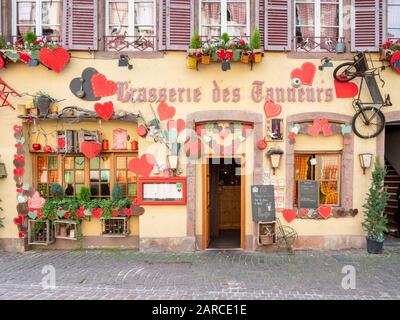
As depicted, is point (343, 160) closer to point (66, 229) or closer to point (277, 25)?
point (277, 25)

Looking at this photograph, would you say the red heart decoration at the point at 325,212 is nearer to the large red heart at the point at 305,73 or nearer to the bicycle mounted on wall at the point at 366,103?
the bicycle mounted on wall at the point at 366,103

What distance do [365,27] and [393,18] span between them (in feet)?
2.73

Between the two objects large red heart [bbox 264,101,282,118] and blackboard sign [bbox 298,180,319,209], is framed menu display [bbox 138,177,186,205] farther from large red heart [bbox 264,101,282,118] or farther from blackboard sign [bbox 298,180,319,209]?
blackboard sign [bbox 298,180,319,209]

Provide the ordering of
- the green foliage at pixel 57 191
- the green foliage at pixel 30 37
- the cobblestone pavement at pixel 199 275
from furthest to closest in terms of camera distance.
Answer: the green foliage at pixel 57 191 → the green foliage at pixel 30 37 → the cobblestone pavement at pixel 199 275

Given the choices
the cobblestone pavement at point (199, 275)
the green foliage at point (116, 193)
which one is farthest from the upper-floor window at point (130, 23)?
the cobblestone pavement at point (199, 275)

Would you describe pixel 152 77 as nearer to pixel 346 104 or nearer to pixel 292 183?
pixel 292 183

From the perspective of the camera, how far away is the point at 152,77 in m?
6.84

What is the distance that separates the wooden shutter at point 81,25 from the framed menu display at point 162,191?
318 centimetres

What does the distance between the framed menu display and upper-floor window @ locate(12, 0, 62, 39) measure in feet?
12.8

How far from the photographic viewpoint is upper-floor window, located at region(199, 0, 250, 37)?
700 cm

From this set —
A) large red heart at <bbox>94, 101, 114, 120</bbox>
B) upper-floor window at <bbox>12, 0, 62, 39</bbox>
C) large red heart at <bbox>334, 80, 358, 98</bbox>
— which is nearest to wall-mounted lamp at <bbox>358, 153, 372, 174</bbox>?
large red heart at <bbox>334, 80, 358, 98</bbox>

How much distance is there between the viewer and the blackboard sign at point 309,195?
7000mm

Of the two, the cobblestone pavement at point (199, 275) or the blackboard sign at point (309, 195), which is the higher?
the blackboard sign at point (309, 195)

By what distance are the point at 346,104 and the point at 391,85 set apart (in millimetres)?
1080
